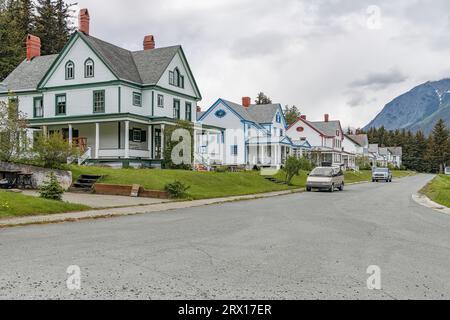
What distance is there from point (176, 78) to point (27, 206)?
89.0 feet

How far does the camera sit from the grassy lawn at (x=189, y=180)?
23.5m

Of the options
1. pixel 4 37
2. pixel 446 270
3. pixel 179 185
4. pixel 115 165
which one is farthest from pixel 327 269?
pixel 4 37

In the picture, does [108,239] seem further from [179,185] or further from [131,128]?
[131,128]

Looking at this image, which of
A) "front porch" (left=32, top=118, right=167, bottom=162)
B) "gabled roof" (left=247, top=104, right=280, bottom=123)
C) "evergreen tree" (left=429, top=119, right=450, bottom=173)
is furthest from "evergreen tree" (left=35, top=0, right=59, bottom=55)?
"evergreen tree" (left=429, top=119, right=450, bottom=173)

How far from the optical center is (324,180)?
30281 millimetres

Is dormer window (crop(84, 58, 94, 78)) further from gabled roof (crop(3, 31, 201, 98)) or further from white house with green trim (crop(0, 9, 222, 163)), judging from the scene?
gabled roof (crop(3, 31, 201, 98))

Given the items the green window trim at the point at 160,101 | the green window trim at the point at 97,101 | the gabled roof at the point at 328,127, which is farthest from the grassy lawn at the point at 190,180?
the gabled roof at the point at 328,127

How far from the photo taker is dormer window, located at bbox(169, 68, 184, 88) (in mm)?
39062

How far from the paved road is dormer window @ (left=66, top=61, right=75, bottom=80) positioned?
26181mm

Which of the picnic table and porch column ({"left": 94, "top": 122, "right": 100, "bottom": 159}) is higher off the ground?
porch column ({"left": 94, "top": 122, "right": 100, "bottom": 159})

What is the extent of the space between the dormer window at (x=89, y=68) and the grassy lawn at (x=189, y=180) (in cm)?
1192

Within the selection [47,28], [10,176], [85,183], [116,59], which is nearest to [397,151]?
[47,28]

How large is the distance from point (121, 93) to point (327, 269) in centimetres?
3007

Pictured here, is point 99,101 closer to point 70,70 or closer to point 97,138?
point 97,138
